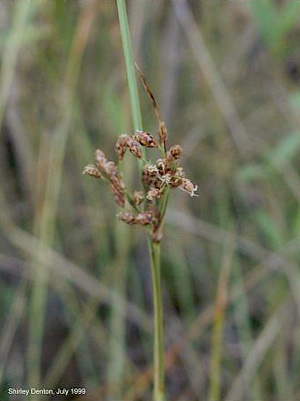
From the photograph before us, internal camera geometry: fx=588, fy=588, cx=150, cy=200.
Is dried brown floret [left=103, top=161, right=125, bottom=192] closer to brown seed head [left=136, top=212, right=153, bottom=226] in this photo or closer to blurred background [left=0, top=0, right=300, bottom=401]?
brown seed head [left=136, top=212, right=153, bottom=226]

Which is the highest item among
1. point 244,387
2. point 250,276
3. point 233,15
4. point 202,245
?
point 233,15

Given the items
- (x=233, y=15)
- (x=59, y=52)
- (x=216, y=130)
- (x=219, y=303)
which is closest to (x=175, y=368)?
(x=219, y=303)

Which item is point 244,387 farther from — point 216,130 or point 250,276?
point 216,130

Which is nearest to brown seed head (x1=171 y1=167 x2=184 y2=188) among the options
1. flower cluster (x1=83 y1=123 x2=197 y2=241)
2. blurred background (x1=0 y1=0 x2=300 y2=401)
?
flower cluster (x1=83 y1=123 x2=197 y2=241)

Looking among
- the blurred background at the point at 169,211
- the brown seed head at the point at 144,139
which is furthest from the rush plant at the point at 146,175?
the blurred background at the point at 169,211

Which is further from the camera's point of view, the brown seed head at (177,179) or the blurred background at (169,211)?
the blurred background at (169,211)

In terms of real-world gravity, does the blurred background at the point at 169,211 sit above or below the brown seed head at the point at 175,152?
above

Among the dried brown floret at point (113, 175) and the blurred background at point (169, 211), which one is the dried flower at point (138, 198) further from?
the blurred background at point (169, 211)
